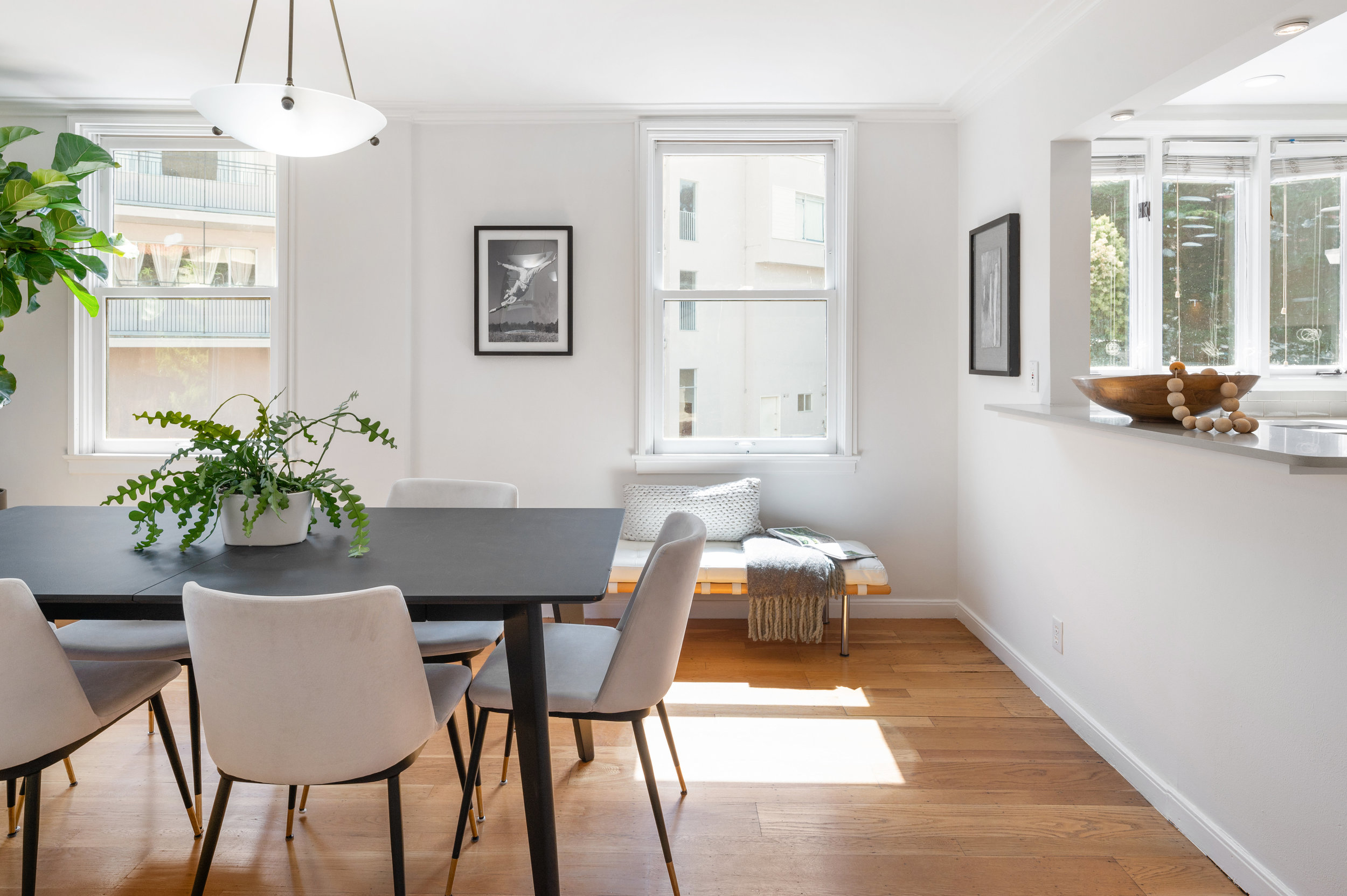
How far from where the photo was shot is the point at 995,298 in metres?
3.48

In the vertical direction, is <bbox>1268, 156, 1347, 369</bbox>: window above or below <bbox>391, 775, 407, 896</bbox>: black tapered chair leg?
above

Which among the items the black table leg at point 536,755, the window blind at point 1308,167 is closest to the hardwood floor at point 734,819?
the black table leg at point 536,755

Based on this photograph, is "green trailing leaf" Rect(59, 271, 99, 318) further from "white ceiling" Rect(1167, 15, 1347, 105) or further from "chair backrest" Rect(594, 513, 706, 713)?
"white ceiling" Rect(1167, 15, 1347, 105)

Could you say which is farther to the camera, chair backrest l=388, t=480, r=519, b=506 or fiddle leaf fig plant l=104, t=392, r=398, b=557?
chair backrest l=388, t=480, r=519, b=506

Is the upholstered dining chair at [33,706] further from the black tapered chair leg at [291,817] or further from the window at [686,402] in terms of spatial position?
the window at [686,402]

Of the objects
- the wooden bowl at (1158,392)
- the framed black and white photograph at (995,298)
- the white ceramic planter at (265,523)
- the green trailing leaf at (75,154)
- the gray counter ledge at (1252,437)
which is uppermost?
the green trailing leaf at (75,154)

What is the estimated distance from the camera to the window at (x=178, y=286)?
414 cm

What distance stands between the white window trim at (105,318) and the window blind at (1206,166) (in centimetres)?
424

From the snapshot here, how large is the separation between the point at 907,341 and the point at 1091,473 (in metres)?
A: 1.49

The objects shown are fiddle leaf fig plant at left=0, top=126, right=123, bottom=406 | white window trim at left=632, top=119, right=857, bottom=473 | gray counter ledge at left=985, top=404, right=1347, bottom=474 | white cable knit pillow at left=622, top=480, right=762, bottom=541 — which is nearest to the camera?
gray counter ledge at left=985, top=404, right=1347, bottom=474

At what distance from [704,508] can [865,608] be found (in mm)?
971

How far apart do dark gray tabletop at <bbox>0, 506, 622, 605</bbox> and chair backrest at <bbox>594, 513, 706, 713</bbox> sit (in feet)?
0.39

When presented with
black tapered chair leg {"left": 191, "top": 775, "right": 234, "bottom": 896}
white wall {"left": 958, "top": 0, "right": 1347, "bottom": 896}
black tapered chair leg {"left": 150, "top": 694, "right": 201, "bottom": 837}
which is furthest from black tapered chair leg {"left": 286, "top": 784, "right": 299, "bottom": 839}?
white wall {"left": 958, "top": 0, "right": 1347, "bottom": 896}

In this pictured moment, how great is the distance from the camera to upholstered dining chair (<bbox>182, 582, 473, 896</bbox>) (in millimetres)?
1461
